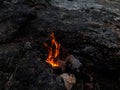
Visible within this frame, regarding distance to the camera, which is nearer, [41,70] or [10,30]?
[41,70]

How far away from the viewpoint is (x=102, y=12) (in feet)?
20.7

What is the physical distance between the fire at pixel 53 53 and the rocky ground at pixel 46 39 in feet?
0.38

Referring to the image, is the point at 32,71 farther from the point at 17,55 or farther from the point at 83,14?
the point at 83,14

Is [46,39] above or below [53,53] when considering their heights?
above

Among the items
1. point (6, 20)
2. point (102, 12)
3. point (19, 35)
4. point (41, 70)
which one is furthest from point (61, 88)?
point (102, 12)

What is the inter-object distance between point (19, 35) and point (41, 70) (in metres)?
1.28

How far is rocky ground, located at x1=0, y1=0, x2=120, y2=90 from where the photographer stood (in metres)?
4.71

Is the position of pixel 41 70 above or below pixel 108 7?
below

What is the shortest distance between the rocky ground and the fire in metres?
0.12

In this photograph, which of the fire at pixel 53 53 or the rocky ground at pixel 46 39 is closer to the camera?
the rocky ground at pixel 46 39

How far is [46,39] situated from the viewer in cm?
547

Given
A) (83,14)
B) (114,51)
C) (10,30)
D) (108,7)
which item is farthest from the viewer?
(108,7)

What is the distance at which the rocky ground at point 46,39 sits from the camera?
4.71 metres

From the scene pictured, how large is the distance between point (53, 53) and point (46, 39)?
1.30 feet
